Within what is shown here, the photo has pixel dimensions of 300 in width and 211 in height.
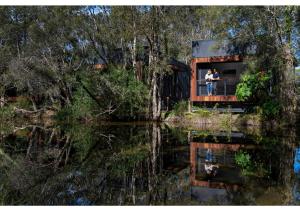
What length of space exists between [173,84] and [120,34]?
8.59m

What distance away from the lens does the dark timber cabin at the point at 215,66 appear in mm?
17766

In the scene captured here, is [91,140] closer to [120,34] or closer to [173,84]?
[120,34]

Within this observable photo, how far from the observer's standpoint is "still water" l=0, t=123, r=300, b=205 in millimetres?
4547

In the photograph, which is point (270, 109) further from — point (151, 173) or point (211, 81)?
point (151, 173)

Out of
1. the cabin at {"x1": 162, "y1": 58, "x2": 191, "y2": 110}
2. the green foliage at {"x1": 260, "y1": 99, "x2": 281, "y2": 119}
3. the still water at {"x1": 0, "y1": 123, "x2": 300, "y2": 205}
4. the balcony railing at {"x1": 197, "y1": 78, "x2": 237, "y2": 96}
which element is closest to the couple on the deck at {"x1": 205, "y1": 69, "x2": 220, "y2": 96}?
the balcony railing at {"x1": 197, "y1": 78, "x2": 237, "y2": 96}

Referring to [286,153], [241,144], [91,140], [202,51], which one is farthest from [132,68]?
[286,153]

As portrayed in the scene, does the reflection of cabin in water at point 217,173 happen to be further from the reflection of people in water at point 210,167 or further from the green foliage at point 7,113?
the green foliage at point 7,113

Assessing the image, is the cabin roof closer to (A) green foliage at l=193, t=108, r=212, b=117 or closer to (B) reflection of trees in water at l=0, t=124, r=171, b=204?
(A) green foliage at l=193, t=108, r=212, b=117

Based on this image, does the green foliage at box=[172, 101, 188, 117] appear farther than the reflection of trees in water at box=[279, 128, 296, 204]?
Yes

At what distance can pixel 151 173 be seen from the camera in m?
6.18

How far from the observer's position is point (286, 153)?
8.23m

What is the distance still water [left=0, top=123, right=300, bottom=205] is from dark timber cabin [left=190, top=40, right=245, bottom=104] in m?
7.85

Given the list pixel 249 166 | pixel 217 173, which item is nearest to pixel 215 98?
pixel 249 166

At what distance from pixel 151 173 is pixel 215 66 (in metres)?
15.2
